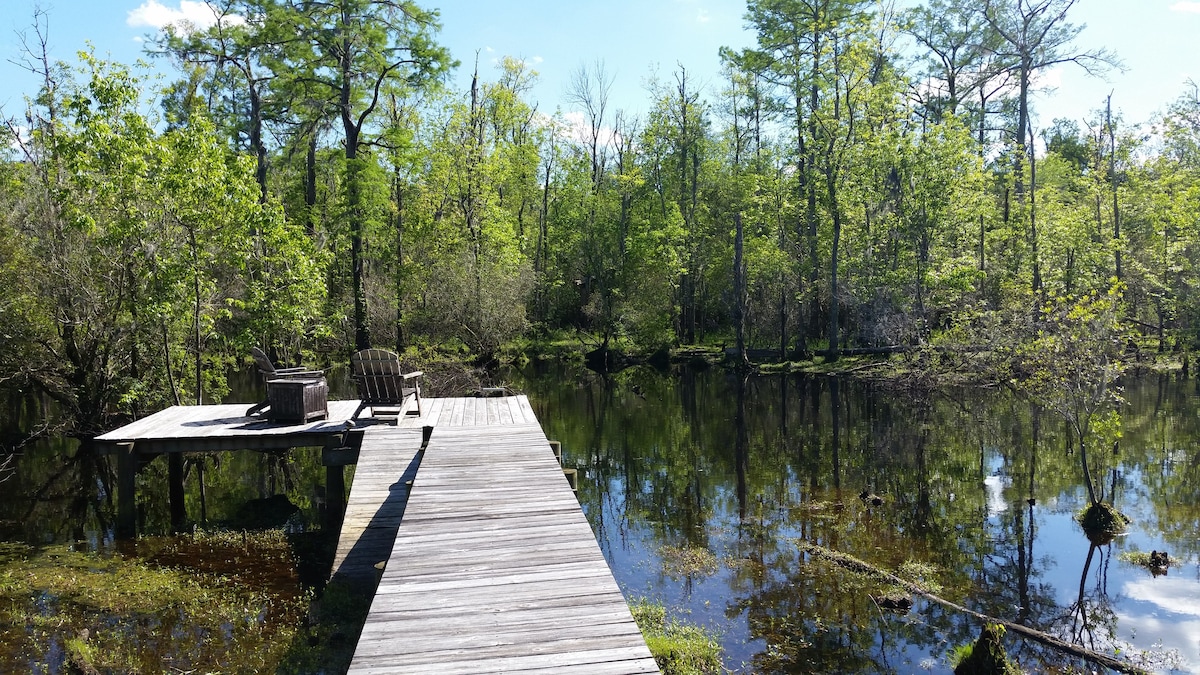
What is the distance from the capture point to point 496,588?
4.41 m

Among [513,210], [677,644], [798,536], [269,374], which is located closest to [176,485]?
[269,374]

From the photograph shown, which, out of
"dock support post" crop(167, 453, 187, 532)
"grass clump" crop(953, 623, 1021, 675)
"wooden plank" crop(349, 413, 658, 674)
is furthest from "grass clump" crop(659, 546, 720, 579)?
"dock support post" crop(167, 453, 187, 532)

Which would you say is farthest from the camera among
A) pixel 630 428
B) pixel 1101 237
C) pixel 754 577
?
pixel 1101 237

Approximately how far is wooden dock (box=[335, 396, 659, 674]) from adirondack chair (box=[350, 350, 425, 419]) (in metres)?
3.37

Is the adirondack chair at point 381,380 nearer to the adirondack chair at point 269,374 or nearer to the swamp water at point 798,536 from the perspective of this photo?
the adirondack chair at point 269,374

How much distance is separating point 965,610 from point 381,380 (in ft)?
27.5

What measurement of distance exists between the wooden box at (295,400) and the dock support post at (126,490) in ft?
5.98

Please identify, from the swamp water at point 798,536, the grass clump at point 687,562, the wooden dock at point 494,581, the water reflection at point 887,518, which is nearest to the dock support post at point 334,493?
the swamp water at point 798,536

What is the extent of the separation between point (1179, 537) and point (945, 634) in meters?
4.83

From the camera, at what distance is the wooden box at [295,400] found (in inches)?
419

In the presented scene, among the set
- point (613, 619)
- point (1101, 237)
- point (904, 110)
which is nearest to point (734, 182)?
point (904, 110)

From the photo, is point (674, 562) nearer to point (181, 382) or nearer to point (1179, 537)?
point (1179, 537)

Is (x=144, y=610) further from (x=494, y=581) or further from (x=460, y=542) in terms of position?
(x=494, y=581)

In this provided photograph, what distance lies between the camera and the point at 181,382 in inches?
552
